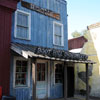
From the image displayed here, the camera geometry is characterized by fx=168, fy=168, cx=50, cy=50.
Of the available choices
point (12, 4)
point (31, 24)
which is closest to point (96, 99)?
point (31, 24)

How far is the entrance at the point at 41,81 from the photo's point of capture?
1044 centimetres

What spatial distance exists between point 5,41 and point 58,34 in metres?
4.94

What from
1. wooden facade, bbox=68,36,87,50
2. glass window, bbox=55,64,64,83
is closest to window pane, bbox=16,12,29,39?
glass window, bbox=55,64,64,83

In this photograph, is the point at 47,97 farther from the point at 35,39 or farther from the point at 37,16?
the point at 37,16

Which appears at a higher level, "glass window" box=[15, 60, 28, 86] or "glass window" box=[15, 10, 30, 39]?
"glass window" box=[15, 10, 30, 39]

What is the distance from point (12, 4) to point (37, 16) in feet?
8.65

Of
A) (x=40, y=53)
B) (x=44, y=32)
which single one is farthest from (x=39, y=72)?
(x=40, y=53)

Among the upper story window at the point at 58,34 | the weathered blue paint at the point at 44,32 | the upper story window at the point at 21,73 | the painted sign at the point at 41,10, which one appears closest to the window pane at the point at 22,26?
the weathered blue paint at the point at 44,32

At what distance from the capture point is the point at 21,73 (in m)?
9.66

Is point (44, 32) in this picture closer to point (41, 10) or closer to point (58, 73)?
point (41, 10)

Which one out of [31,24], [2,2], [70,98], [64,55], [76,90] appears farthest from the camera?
[76,90]

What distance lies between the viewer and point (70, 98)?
11883 mm

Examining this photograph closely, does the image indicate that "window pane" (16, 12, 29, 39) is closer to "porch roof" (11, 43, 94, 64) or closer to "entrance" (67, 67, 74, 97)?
"porch roof" (11, 43, 94, 64)

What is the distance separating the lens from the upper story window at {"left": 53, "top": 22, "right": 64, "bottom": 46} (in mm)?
11969
